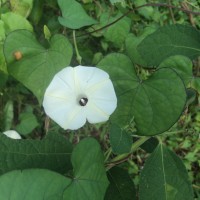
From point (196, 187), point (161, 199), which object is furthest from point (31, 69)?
point (196, 187)

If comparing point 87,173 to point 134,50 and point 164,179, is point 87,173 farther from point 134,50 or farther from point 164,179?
point 134,50

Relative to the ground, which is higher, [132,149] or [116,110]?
[116,110]

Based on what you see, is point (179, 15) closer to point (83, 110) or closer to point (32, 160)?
point (83, 110)

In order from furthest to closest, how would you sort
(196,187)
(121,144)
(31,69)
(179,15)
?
(179,15) < (196,187) < (31,69) < (121,144)

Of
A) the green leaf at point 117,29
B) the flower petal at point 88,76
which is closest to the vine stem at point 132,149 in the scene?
the flower petal at point 88,76

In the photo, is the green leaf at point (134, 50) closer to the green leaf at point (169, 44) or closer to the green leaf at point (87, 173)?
the green leaf at point (169, 44)

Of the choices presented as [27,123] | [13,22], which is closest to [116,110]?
[13,22]

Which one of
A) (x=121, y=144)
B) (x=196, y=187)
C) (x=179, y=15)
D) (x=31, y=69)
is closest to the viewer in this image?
(x=121, y=144)
